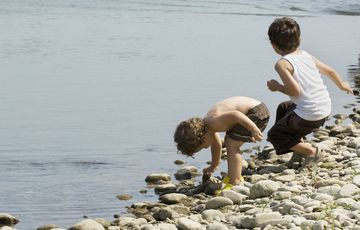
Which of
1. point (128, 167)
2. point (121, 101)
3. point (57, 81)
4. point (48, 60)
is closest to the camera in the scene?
point (128, 167)

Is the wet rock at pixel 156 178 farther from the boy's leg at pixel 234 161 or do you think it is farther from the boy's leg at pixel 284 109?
the boy's leg at pixel 284 109

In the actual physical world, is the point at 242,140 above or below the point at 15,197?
above

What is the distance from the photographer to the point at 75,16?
2159cm

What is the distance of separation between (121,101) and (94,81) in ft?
4.39

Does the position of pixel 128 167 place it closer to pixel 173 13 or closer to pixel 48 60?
pixel 48 60

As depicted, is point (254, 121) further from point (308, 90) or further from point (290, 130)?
point (308, 90)

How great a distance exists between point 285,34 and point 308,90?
0.50 meters

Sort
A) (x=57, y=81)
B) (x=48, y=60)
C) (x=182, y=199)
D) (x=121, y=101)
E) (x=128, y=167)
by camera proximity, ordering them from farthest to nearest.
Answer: (x=48, y=60) → (x=57, y=81) → (x=121, y=101) → (x=128, y=167) → (x=182, y=199)

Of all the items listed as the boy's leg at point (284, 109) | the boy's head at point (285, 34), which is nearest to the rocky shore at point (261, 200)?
the boy's leg at point (284, 109)

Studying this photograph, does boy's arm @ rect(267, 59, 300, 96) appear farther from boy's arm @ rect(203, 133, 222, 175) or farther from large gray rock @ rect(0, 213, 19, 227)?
large gray rock @ rect(0, 213, 19, 227)

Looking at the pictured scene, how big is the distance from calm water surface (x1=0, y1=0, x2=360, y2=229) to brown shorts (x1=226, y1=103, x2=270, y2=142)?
904 mm

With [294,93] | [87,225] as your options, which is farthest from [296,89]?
[87,225]

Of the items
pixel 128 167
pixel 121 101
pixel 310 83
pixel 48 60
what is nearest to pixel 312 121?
pixel 310 83

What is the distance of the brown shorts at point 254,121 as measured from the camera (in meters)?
7.96
